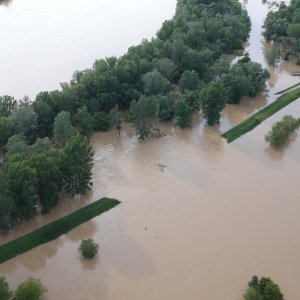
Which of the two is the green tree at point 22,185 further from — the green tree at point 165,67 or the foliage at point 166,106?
the green tree at point 165,67

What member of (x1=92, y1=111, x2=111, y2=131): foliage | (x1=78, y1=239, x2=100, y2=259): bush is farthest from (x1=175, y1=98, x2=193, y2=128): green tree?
(x1=78, y1=239, x2=100, y2=259): bush

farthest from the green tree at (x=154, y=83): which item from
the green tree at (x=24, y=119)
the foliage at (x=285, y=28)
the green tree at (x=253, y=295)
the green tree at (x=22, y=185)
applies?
the foliage at (x=285, y=28)

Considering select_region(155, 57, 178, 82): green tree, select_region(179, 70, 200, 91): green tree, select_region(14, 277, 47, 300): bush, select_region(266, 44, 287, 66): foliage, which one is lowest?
select_region(14, 277, 47, 300): bush

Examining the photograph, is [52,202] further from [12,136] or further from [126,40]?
[126,40]

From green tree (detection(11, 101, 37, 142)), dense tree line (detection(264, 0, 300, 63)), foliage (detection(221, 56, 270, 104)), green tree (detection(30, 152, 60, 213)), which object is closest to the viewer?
green tree (detection(30, 152, 60, 213))

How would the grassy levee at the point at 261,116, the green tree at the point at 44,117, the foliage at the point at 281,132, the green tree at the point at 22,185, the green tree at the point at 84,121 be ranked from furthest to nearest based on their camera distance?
1. the grassy levee at the point at 261,116
2. the foliage at the point at 281,132
3. the green tree at the point at 84,121
4. the green tree at the point at 44,117
5. the green tree at the point at 22,185

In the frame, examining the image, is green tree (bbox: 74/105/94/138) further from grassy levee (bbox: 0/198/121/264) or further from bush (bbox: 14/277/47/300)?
bush (bbox: 14/277/47/300)

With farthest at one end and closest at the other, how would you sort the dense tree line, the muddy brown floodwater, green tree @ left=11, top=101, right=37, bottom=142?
the dense tree line → green tree @ left=11, top=101, right=37, bottom=142 → the muddy brown floodwater
